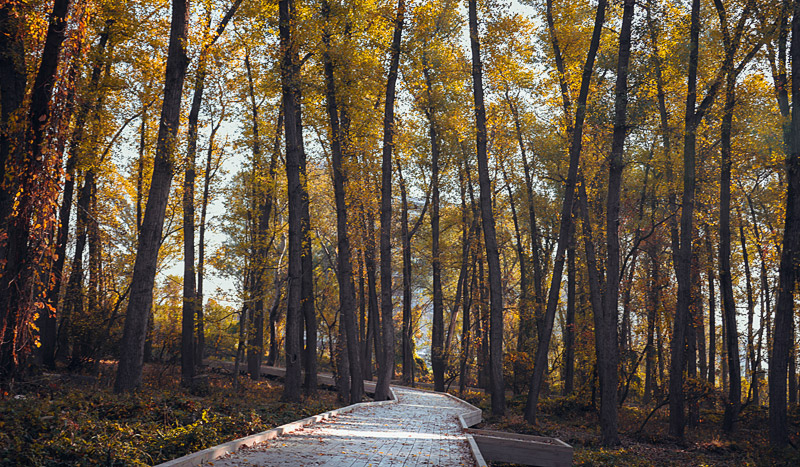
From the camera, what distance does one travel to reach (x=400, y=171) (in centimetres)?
2645

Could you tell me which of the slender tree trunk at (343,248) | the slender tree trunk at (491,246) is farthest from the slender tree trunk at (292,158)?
the slender tree trunk at (491,246)

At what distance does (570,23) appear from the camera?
18.5m

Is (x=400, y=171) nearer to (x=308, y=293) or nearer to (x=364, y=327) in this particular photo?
(x=364, y=327)

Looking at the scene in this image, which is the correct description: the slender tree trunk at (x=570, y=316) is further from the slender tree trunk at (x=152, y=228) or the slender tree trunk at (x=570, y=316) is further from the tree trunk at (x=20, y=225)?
the tree trunk at (x=20, y=225)

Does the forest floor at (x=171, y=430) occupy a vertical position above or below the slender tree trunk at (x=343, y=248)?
below

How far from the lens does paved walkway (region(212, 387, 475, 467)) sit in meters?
6.54

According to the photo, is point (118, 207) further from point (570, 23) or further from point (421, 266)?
point (570, 23)

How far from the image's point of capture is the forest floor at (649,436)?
1170 cm

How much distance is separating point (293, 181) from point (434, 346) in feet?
43.2

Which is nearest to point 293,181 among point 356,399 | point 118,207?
point 356,399

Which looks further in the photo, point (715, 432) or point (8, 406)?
point (715, 432)

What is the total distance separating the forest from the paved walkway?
4.99ft

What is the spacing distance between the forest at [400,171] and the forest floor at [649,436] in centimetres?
14

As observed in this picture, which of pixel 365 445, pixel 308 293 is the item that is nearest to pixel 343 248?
pixel 308 293
